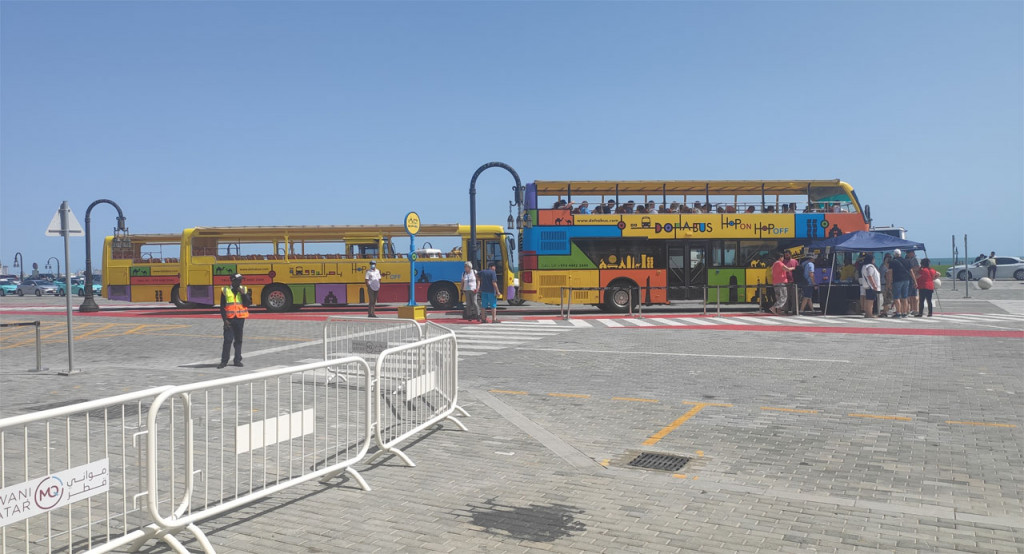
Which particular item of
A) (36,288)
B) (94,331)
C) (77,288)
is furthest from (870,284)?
(36,288)

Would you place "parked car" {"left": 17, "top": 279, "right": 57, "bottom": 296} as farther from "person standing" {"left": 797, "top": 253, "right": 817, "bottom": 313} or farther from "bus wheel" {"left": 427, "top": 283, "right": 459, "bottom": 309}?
"person standing" {"left": 797, "top": 253, "right": 817, "bottom": 313}

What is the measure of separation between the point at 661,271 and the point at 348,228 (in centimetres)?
1161

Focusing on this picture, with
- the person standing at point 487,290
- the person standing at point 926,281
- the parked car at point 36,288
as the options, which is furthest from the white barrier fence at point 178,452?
the parked car at point 36,288

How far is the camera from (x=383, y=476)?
5895mm

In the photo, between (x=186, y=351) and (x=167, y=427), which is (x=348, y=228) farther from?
(x=167, y=427)

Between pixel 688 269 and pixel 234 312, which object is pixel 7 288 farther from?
pixel 234 312

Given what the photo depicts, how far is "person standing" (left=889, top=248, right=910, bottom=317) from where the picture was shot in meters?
20.5

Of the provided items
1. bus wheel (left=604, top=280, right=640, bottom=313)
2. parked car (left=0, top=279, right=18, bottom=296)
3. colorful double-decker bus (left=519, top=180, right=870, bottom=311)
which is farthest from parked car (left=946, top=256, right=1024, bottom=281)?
parked car (left=0, top=279, right=18, bottom=296)

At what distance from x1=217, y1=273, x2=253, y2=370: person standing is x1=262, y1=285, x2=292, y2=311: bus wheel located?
1451cm

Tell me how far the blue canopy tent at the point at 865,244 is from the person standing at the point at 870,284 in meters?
0.42

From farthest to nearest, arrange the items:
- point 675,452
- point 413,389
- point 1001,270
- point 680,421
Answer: point 1001,270 < point 680,421 < point 413,389 < point 675,452

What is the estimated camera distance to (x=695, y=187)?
80.3 feet

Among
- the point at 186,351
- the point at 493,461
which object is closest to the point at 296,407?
the point at 493,461

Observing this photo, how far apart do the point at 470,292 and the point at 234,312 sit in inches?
371
